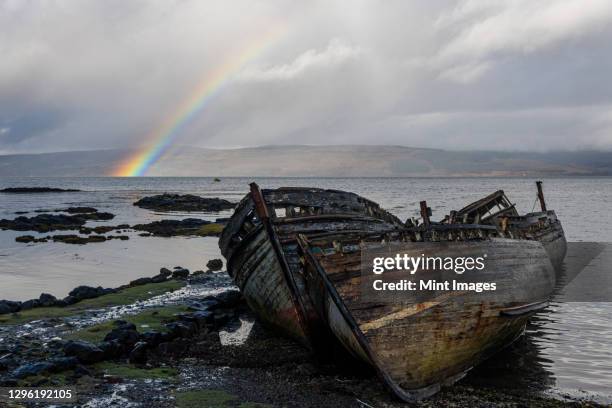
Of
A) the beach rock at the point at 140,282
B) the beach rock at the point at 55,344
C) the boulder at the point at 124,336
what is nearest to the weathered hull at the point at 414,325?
the boulder at the point at 124,336

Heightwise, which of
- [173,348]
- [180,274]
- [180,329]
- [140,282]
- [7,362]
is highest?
[7,362]

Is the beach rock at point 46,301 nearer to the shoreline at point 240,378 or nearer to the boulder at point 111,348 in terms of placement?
the shoreline at point 240,378

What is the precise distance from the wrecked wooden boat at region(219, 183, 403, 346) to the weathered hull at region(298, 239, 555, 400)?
69 centimetres

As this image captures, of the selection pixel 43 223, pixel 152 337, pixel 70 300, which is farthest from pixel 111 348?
pixel 43 223

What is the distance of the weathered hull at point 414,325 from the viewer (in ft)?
29.1

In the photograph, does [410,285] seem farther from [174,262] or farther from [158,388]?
[174,262]

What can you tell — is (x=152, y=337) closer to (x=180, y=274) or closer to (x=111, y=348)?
(x=111, y=348)

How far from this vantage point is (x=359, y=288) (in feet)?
30.4

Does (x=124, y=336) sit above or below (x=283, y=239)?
below

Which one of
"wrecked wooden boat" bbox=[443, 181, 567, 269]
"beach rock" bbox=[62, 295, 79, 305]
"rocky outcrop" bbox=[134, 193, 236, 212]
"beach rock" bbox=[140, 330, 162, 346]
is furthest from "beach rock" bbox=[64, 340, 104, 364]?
"rocky outcrop" bbox=[134, 193, 236, 212]

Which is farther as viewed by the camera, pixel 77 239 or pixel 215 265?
pixel 77 239

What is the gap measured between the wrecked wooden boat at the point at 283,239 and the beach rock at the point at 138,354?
298cm

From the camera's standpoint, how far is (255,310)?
532 inches

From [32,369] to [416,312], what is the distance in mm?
6922
